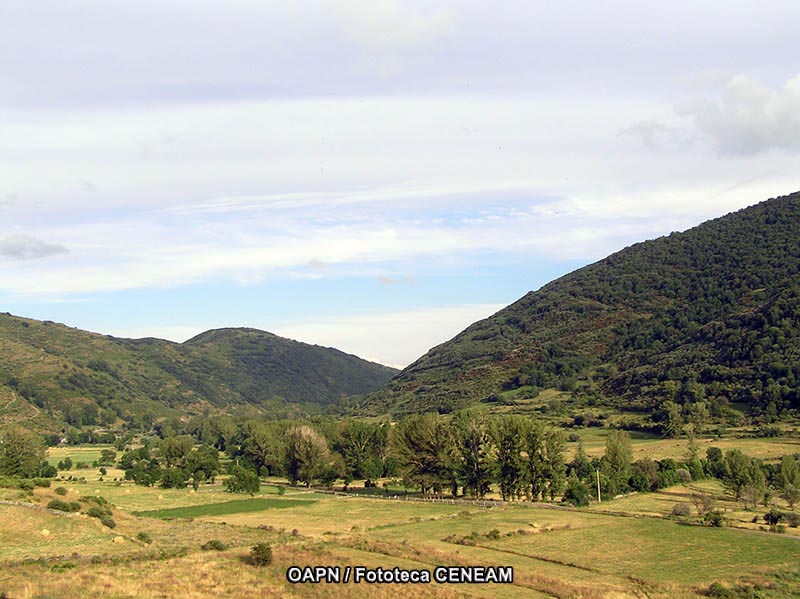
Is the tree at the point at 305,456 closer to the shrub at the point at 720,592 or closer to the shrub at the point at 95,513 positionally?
the shrub at the point at 95,513

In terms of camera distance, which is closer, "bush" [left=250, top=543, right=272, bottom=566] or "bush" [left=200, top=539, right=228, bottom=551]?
"bush" [left=250, top=543, right=272, bottom=566]

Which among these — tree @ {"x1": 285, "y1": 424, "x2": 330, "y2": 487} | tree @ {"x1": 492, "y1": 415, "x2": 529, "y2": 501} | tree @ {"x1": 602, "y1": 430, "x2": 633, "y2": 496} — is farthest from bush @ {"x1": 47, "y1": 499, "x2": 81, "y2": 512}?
tree @ {"x1": 602, "y1": 430, "x2": 633, "y2": 496}

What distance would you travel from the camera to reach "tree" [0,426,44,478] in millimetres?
129750

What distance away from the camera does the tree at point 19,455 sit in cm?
12975

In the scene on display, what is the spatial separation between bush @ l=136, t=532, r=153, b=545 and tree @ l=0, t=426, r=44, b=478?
72169mm

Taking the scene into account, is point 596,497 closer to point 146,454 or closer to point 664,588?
point 664,588

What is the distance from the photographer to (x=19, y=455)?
134375 millimetres

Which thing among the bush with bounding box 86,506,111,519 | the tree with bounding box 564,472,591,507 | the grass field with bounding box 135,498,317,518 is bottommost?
the grass field with bounding box 135,498,317,518

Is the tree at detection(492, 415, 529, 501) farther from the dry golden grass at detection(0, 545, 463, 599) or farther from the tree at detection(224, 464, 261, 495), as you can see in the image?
the dry golden grass at detection(0, 545, 463, 599)

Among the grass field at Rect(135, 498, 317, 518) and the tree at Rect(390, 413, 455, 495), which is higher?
the tree at Rect(390, 413, 455, 495)

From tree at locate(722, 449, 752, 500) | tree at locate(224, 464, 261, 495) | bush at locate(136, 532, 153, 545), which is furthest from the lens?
tree at locate(224, 464, 261, 495)

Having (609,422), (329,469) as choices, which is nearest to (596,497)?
(329,469)

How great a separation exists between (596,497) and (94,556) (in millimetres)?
75122

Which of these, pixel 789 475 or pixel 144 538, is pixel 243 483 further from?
pixel 789 475
